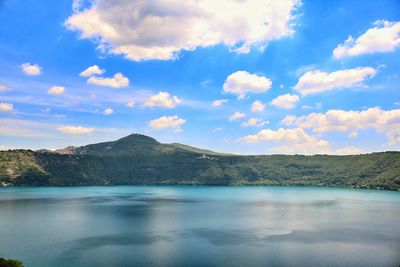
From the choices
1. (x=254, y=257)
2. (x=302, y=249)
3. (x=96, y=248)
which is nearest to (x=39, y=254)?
(x=96, y=248)

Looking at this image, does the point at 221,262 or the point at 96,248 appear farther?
the point at 96,248

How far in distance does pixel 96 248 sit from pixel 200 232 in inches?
1704

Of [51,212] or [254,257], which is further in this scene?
[51,212]

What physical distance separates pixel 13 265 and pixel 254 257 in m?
56.7

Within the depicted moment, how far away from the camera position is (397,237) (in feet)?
436

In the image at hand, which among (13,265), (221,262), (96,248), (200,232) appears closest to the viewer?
(13,265)

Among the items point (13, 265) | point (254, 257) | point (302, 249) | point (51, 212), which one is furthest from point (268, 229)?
point (51, 212)

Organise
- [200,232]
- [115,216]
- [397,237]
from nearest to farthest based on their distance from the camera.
Result: [397,237] → [200,232] → [115,216]

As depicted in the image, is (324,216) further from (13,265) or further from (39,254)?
(13,265)

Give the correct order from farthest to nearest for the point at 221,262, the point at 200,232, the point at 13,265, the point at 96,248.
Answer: the point at 200,232, the point at 96,248, the point at 221,262, the point at 13,265

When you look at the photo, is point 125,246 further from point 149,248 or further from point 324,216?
point 324,216

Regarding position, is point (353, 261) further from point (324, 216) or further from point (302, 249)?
point (324, 216)

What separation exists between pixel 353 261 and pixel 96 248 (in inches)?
2710

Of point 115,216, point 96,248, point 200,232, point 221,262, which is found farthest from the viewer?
point 115,216
